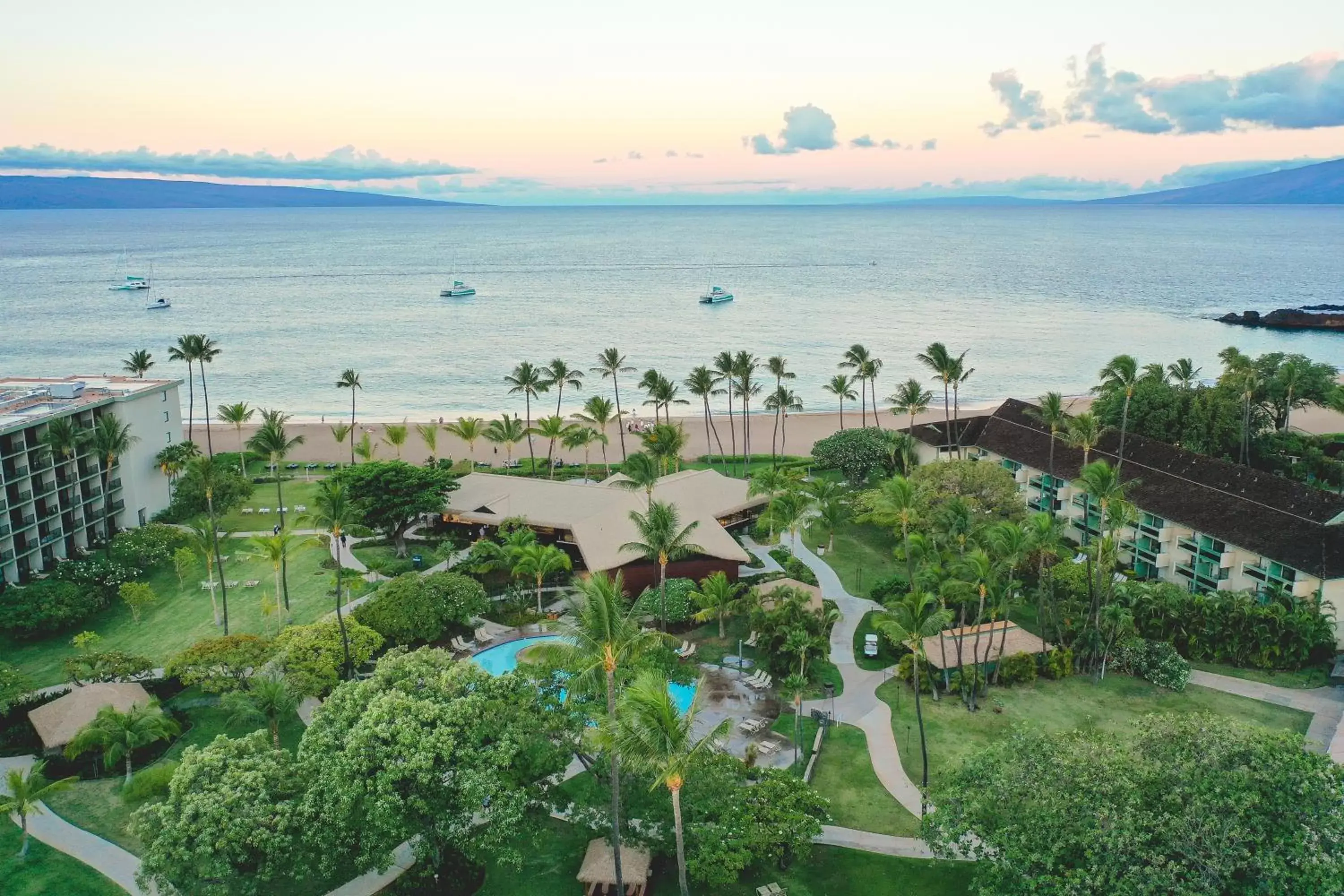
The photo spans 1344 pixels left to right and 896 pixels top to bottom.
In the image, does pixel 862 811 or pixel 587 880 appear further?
pixel 862 811

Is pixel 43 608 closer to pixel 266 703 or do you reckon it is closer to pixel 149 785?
pixel 149 785

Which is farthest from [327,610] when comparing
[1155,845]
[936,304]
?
[936,304]

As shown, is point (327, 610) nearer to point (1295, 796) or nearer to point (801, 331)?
point (1295, 796)

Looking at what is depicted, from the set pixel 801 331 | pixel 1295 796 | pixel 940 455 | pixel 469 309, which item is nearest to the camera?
pixel 1295 796

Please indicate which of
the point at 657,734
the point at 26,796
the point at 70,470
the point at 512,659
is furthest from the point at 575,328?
the point at 657,734

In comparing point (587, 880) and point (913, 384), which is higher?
point (913, 384)

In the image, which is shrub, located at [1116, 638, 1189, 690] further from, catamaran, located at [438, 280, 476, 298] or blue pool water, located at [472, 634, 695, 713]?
catamaran, located at [438, 280, 476, 298]
